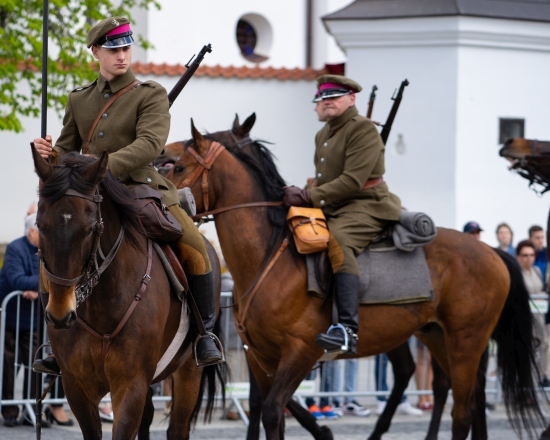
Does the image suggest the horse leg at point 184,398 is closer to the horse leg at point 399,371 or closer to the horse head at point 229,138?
the horse head at point 229,138

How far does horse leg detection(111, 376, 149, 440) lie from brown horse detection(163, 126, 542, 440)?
6.66 ft

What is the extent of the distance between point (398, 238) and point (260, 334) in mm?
1315

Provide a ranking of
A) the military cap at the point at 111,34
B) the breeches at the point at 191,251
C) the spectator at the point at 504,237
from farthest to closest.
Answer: the spectator at the point at 504,237
the breeches at the point at 191,251
the military cap at the point at 111,34

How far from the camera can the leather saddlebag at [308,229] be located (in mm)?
8781

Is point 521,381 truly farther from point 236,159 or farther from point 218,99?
point 218,99

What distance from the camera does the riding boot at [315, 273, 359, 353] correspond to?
Answer: 8586 millimetres

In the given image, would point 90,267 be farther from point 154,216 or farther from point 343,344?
point 343,344

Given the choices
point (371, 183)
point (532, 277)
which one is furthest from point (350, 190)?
point (532, 277)

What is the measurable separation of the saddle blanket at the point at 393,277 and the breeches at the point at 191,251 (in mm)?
2167

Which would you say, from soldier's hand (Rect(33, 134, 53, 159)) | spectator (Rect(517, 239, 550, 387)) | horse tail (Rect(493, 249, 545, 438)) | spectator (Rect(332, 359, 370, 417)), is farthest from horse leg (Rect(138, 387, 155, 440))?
spectator (Rect(517, 239, 550, 387))

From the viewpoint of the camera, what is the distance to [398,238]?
929 cm

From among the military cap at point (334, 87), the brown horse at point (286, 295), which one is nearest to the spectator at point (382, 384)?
the brown horse at point (286, 295)

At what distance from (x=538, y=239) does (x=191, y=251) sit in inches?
311

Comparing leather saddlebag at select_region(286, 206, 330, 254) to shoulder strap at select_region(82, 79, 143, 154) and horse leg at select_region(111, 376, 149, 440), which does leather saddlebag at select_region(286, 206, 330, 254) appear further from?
horse leg at select_region(111, 376, 149, 440)
